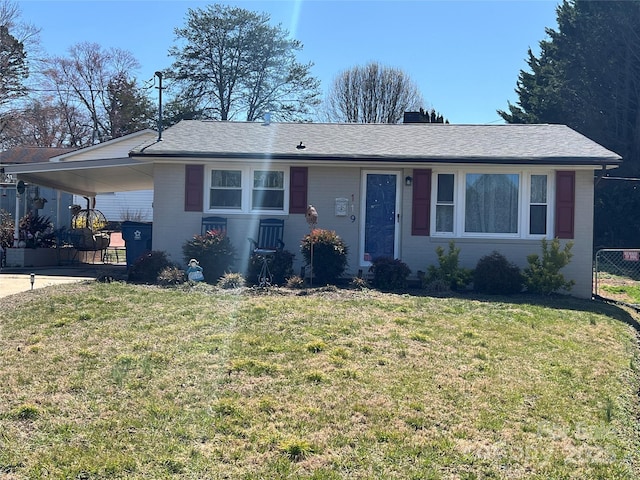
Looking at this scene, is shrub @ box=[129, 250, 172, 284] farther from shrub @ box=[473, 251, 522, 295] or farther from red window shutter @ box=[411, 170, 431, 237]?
shrub @ box=[473, 251, 522, 295]

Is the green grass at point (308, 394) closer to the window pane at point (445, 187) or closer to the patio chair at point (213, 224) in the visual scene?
the patio chair at point (213, 224)

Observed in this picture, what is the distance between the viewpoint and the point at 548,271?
9992 millimetres

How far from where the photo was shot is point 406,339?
20.0 feet

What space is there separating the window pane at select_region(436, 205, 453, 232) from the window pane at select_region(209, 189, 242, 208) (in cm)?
405

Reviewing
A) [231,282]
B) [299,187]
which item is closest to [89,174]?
[299,187]

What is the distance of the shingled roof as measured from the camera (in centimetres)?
1079

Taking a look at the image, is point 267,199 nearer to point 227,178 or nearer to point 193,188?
point 227,178

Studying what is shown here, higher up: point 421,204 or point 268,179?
point 268,179

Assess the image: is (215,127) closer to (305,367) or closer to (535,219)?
(535,219)

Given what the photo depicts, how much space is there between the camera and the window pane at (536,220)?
11125 mm

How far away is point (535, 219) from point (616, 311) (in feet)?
8.53

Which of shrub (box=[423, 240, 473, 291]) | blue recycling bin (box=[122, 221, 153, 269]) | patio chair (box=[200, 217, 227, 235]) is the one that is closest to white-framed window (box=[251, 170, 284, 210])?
patio chair (box=[200, 217, 227, 235])

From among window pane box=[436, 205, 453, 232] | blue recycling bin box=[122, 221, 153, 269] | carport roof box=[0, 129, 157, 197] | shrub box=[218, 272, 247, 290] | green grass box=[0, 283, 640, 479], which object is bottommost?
green grass box=[0, 283, 640, 479]

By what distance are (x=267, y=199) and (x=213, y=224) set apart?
121cm
